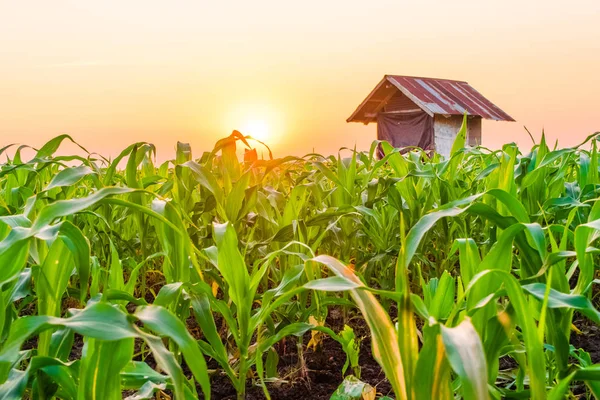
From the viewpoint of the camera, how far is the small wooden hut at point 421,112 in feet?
58.2

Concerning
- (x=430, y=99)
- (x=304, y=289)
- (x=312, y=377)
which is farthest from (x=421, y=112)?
(x=304, y=289)

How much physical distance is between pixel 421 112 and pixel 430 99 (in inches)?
22.0

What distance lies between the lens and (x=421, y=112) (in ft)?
59.8

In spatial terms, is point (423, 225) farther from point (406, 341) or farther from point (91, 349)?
point (91, 349)

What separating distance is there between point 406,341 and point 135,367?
0.49 meters

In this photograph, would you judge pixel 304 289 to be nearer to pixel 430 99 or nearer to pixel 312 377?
pixel 312 377

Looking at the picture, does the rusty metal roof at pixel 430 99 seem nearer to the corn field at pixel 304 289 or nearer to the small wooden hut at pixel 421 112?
the small wooden hut at pixel 421 112

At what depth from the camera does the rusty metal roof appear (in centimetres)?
1752

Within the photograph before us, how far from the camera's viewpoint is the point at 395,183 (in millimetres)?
1896

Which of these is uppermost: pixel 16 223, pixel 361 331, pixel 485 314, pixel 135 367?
pixel 16 223

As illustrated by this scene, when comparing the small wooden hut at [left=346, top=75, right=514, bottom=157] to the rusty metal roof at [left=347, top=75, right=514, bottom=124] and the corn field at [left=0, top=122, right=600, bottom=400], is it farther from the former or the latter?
the corn field at [left=0, top=122, right=600, bottom=400]

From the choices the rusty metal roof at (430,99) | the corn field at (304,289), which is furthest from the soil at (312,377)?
the rusty metal roof at (430,99)

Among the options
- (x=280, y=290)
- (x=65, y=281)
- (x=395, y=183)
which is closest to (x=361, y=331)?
(x=395, y=183)

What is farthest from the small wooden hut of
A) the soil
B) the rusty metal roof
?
the soil
